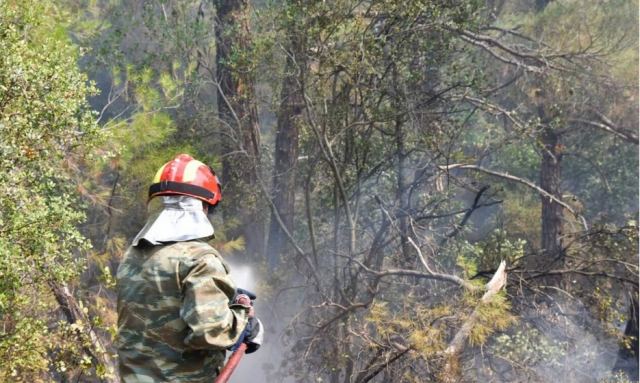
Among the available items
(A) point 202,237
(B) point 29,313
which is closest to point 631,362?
(B) point 29,313

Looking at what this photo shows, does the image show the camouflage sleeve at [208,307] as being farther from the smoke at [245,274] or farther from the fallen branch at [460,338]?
the smoke at [245,274]

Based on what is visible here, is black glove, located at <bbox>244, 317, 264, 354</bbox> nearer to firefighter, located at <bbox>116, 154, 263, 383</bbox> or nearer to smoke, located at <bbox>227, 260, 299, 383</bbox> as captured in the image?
firefighter, located at <bbox>116, 154, 263, 383</bbox>

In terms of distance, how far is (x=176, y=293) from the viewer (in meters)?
2.59

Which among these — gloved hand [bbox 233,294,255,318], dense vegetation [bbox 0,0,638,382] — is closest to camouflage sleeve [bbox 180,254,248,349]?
gloved hand [bbox 233,294,255,318]

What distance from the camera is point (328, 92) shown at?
8.20m

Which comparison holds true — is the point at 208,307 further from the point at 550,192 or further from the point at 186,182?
the point at 550,192

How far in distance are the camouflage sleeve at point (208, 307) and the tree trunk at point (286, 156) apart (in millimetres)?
5058

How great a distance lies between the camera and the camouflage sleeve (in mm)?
2467

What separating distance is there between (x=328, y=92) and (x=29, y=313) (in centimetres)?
448

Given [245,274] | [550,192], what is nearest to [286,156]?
[245,274]

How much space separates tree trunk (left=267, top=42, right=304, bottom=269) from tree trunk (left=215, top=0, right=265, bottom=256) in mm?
402

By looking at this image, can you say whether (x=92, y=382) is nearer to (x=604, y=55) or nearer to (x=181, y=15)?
(x=181, y=15)

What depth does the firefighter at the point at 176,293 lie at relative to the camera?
2525 millimetres

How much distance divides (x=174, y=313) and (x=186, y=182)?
1.64 feet
